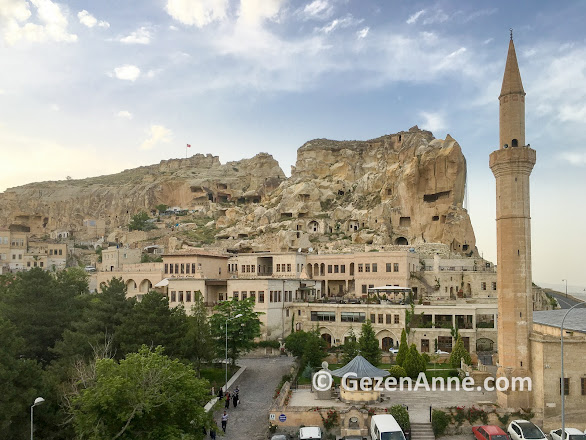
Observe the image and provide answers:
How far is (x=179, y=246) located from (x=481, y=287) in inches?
2102

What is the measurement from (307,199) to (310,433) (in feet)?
239

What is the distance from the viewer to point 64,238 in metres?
114

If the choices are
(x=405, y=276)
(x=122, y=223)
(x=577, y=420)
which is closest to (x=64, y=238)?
(x=122, y=223)

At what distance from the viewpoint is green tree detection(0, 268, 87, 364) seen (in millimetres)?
38375

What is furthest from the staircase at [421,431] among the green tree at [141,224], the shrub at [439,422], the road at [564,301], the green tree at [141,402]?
the green tree at [141,224]

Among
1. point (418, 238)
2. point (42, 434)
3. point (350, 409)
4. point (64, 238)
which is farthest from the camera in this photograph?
point (64, 238)

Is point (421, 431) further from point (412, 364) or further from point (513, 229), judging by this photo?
point (513, 229)

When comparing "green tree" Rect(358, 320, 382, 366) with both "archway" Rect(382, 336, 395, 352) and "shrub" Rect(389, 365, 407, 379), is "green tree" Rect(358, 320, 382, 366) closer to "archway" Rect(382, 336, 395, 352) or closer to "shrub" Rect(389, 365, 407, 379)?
"shrub" Rect(389, 365, 407, 379)

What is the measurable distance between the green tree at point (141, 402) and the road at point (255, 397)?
219 inches

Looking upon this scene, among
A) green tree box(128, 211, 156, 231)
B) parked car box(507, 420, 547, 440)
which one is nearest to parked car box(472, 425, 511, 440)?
parked car box(507, 420, 547, 440)

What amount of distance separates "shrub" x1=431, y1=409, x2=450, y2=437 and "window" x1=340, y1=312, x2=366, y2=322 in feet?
65.6

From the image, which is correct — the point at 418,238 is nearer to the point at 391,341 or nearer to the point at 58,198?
the point at 391,341

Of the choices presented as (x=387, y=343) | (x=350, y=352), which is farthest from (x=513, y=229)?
(x=387, y=343)

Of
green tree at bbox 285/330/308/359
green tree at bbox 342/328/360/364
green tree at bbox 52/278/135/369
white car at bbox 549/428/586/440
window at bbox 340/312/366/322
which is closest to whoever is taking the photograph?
white car at bbox 549/428/586/440
